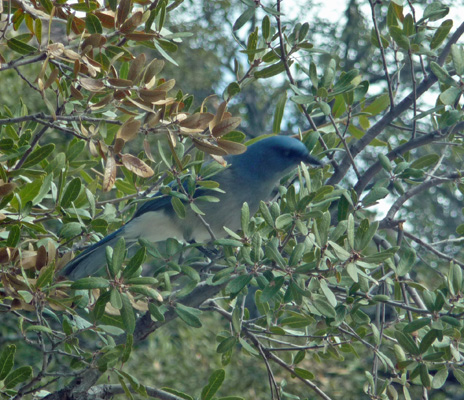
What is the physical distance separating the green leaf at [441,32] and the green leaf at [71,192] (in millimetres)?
1696

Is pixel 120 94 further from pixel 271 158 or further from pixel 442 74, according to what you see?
pixel 271 158

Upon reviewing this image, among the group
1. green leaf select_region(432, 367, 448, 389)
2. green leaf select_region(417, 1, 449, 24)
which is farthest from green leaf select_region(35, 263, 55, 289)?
green leaf select_region(417, 1, 449, 24)

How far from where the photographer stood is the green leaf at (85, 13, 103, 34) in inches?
90.9

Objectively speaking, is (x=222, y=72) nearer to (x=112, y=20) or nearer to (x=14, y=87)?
(x=14, y=87)

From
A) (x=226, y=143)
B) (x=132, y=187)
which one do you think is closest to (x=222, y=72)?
(x=132, y=187)

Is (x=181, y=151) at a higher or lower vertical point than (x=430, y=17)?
lower

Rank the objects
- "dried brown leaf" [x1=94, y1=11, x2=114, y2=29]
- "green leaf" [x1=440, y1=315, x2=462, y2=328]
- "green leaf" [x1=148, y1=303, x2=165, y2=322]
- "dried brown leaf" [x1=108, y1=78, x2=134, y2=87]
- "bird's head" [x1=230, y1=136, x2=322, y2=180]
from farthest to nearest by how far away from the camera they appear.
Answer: "bird's head" [x1=230, y1=136, x2=322, y2=180] < "dried brown leaf" [x1=94, y1=11, x2=114, y2=29] < "green leaf" [x1=148, y1=303, x2=165, y2=322] < "dried brown leaf" [x1=108, y1=78, x2=134, y2=87] < "green leaf" [x1=440, y1=315, x2=462, y2=328]

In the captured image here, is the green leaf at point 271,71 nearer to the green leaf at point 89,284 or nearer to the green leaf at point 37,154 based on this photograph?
the green leaf at point 37,154

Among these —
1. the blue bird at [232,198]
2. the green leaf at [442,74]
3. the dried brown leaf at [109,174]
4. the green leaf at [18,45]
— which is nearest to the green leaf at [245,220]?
the dried brown leaf at [109,174]

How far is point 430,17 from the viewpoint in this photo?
2607mm

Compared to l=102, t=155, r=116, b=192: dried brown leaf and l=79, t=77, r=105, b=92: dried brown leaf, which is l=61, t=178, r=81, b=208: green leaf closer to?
l=102, t=155, r=116, b=192: dried brown leaf

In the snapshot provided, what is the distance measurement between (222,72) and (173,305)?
824 cm

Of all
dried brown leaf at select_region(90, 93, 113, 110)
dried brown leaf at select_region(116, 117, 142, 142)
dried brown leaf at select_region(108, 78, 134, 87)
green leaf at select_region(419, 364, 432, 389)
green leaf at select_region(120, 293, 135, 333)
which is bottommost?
green leaf at select_region(120, 293, 135, 333)

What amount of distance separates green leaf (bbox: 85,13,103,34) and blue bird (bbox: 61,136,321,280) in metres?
1.51
